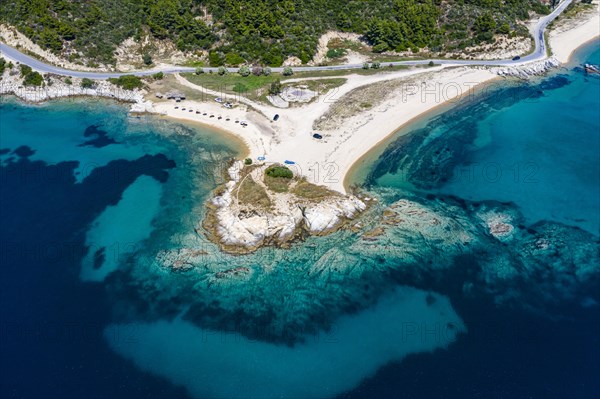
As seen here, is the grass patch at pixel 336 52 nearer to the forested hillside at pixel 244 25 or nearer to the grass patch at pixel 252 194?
the forested hillside at pixel 244 25

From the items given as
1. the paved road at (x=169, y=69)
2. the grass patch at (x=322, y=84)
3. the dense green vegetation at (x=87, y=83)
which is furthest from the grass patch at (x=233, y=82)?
the dense green vegetation at (x=87, y=83)

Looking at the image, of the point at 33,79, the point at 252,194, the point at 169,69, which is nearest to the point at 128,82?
the point at 169,69

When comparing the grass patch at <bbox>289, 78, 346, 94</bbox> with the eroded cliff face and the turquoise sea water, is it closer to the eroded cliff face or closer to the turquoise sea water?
the turquoise sea water

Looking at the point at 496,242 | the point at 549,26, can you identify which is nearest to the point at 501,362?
the point at 496,242

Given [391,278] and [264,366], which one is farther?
[391,278]

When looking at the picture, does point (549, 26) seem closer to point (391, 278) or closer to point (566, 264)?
point (566, 264)

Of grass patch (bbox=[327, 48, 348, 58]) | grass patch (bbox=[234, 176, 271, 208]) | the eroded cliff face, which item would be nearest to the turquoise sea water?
the eroded cliff face

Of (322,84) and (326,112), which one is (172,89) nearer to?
(322,84)
